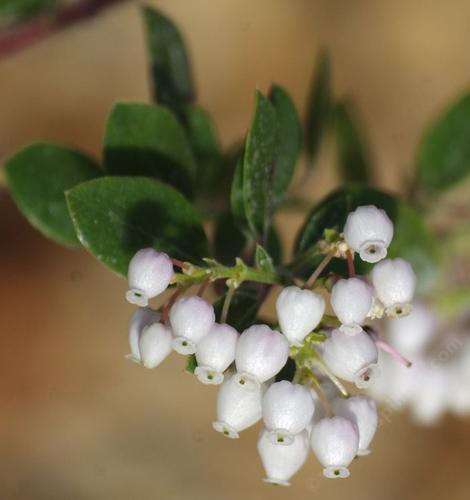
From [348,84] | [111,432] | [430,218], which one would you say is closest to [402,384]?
[430,218]

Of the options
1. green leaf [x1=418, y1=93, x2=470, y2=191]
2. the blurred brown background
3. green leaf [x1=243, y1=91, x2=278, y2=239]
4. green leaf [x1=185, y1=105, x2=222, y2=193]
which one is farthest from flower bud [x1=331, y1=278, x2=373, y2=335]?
the blurred brown background

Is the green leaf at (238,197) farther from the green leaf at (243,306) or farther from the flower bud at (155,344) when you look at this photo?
the flower bud at (155,344)

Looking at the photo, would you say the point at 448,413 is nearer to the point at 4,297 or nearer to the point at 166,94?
the point at 4,297

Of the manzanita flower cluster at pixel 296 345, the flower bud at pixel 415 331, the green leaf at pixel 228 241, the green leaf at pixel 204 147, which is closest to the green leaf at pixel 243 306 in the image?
the manzanita flower cluster at pixel 296 345

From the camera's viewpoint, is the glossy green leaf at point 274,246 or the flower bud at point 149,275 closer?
the flower bud at point 149,275

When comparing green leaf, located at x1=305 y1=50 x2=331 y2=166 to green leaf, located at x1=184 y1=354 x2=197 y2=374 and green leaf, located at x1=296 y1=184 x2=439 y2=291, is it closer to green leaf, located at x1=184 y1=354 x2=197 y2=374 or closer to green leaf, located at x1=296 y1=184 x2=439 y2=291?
green leaf, located at x1=296 y1=184 x2=439 y2=291
